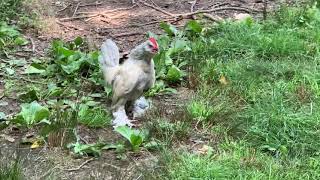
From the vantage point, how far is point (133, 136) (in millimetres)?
4016

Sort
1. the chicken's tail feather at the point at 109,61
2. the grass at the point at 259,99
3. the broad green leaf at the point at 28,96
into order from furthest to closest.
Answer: the broad green leaf at the point at 28,96 < the chicken's tail feather at the point at 109,61 < the grass at the point at 259,99

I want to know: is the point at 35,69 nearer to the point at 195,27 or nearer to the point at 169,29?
the point at 169,29

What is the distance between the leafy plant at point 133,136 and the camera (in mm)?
4020

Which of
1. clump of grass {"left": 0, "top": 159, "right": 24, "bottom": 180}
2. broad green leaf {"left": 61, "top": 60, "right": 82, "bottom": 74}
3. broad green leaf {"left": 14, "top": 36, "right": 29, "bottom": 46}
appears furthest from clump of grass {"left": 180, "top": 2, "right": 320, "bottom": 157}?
broad green leaf {"left": 14, "top": 36, "right": 29, "bottom": 46}

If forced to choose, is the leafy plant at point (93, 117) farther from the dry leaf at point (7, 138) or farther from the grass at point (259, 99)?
the grass at point (259, 99)

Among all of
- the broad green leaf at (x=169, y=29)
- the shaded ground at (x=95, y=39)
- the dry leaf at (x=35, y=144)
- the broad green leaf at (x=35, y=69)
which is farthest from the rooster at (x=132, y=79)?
the broad green leaf at (x=169, y=29)

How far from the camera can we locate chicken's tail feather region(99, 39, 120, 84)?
461cm

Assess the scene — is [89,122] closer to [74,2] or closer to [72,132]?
[72,132]

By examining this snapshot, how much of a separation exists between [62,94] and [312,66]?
2002 mm

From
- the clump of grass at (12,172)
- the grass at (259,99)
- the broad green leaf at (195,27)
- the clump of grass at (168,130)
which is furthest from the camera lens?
the broad green leaf at (195,27)

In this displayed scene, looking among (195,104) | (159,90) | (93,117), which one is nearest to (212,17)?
(159,90)

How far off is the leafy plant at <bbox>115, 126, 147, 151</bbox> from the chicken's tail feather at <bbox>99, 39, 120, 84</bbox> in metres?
0.58

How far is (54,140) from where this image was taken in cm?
407

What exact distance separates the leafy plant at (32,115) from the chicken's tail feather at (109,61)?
538mm
